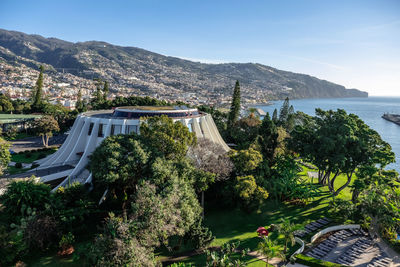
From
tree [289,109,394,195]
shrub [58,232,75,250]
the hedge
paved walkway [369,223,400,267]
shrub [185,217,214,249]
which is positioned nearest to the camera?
the hedge

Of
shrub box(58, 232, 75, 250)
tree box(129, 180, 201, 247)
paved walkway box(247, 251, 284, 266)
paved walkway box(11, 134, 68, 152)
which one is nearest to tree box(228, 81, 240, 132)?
paved walkway box(11, 134, 68, 152)

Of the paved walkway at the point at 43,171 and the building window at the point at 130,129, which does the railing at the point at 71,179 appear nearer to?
the paved walkway at the point at 43,171

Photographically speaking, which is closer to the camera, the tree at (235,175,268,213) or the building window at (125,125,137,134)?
the tree at (235,175,268,213)

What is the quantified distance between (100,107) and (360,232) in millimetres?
51196

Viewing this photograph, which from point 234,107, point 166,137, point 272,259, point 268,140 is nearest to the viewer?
point 272,259

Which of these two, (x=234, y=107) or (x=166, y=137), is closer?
(x=166, y=137)

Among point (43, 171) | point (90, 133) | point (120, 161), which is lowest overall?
point (43, 171)

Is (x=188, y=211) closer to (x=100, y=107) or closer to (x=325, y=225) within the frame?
(x=325, y=225)

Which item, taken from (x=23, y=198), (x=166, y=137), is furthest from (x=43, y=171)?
(x=166, y=137)

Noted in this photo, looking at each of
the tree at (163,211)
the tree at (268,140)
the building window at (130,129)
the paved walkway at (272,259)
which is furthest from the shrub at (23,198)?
the tree at (268,140)

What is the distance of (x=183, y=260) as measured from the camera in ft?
53.2

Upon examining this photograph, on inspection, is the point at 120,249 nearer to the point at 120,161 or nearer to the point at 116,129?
the point at 120,161

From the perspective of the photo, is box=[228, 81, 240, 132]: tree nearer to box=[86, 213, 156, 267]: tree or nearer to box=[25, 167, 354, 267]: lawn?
box=[25, 167, 354, 267]: lawn

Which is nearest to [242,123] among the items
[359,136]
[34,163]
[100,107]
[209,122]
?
[209,122]
